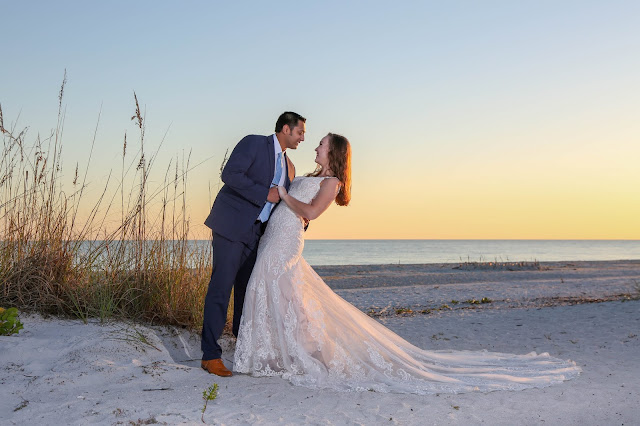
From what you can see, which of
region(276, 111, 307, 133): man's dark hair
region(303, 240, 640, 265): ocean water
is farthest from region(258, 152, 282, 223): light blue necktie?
region(303, 240, 640, 265): ocean water

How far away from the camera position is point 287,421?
11.1 feet

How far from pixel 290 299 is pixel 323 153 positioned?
1178mm

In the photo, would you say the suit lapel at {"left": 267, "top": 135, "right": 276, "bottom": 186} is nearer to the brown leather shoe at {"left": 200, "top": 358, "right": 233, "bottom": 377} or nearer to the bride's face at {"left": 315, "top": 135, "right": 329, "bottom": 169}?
the bride's face at {"left": 315, "top": 135, "right": 329, "bottom": 169}

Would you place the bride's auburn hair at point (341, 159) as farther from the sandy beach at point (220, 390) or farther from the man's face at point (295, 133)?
the sandy beach at point (220, 390)

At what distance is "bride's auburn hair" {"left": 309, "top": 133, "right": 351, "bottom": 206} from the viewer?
4.61 meters

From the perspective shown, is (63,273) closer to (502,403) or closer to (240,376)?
(240,376)

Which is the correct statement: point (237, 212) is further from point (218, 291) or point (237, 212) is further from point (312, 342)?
point (312, 342)

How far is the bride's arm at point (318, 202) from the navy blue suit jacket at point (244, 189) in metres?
0.23

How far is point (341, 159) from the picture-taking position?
461 cm

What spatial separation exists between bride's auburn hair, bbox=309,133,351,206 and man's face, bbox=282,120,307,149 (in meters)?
0.22

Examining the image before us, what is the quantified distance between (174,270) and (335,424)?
2713 mm

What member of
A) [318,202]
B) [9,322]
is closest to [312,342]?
[318,202]

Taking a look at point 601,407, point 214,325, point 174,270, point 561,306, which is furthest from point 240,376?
point 561,306

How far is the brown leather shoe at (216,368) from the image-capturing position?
14.2ft
